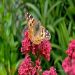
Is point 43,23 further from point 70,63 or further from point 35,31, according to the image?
point 70,63

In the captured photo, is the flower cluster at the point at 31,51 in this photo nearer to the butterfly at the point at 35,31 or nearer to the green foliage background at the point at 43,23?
the butterfly at the point at 35,31

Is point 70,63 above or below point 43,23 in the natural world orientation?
below

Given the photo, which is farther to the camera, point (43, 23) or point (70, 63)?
point (43, 23)

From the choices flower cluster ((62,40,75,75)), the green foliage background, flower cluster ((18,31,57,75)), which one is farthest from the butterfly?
the green foliage background

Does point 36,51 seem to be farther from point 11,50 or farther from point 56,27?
point 56,27

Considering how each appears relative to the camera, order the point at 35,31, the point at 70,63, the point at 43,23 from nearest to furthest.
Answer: the point at 70,63 < the point at 35,31 < the point at 43,23

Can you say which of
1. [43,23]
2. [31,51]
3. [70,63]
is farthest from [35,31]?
[43,23]

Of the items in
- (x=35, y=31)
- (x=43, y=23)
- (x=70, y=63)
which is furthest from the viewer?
(x=43, y=23)

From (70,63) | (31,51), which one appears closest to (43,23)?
(31,51)

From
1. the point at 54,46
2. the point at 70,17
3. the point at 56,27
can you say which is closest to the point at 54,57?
the point at 54,46
